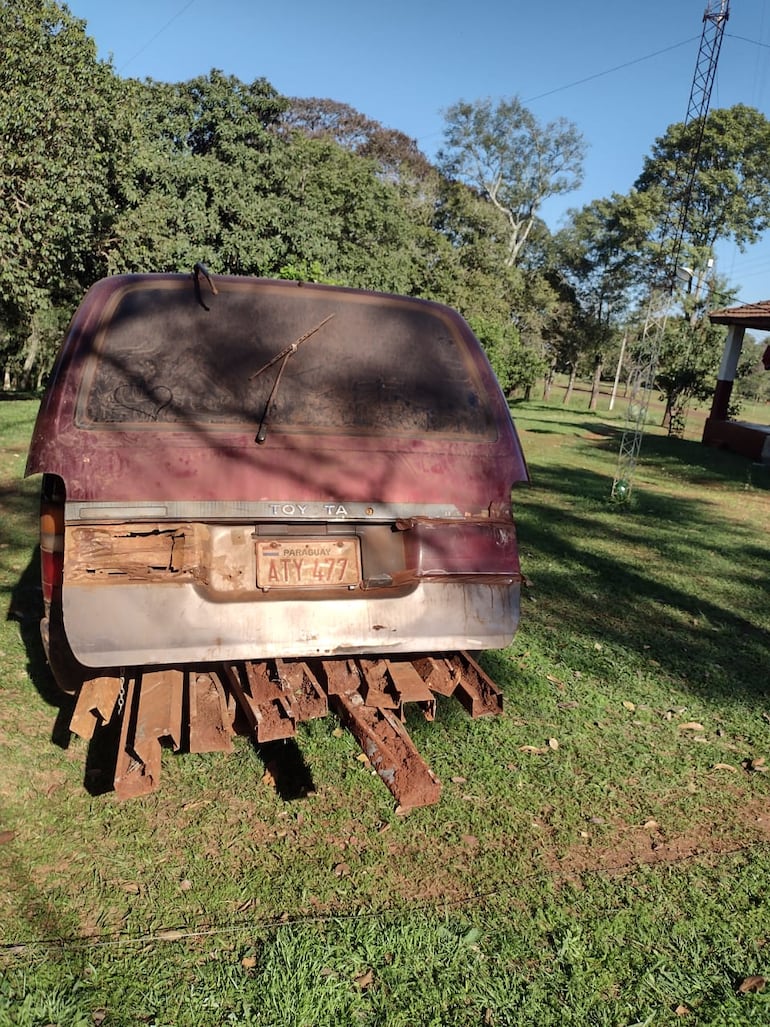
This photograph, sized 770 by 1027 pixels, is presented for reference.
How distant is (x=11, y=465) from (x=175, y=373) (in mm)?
7099

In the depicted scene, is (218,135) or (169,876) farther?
(218,135)

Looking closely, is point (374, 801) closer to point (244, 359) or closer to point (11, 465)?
point (244, 359)

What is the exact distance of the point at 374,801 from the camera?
3113 mm

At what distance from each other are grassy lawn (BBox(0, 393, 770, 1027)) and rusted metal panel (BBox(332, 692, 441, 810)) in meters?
0.31

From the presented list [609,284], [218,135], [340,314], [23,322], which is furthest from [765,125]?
[340,314]

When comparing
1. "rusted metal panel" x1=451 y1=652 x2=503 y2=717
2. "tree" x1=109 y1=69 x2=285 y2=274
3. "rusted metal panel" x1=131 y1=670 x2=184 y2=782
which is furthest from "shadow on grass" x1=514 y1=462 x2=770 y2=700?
"tree" x1=109 y1=69 x2=285 y2=274

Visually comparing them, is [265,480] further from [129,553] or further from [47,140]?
[47,140]

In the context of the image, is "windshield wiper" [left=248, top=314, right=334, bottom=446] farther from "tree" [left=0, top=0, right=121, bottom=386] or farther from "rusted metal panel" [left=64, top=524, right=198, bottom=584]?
"tree" [left=0, top=0, right=121, bottom=386]

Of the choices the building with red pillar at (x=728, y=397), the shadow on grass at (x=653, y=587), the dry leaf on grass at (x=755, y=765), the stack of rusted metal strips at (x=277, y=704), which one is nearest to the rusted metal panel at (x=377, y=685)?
the stack of rusted metal strips at (x=277, y=704)

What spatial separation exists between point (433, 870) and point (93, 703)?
55.8 inches

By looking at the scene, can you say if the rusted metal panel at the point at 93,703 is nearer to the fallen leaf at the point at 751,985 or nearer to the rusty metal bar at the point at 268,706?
the rusty metal bar at the point at 268,706

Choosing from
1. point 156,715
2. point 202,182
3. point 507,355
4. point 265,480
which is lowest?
point 156,715

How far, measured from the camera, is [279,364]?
309cm

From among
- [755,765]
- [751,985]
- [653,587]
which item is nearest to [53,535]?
[751,985]
